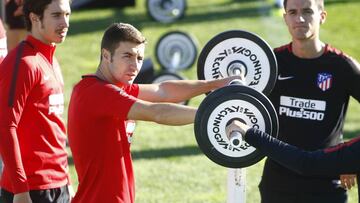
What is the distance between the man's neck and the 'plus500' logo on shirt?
0.31m

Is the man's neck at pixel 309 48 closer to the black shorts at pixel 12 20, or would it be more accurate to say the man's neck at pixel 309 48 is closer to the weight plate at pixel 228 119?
the weight plate at pixel 228 119

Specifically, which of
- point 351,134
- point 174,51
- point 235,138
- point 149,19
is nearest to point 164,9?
point 149,19

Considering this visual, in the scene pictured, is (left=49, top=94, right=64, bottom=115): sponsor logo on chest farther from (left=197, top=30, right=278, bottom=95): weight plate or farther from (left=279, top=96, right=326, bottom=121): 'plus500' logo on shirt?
(left=279, top=96, right=326, bottom=121): 'plus500' logo on shirt

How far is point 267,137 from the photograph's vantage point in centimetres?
519

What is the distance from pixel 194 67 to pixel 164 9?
3150 mm

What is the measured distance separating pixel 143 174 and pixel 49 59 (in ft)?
15.2

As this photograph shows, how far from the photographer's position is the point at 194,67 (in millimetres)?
16359

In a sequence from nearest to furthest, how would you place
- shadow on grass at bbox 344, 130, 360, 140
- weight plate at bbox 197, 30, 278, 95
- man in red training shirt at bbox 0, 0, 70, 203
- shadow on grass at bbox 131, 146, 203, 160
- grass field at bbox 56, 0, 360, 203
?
man in red training shirt at bbox 0, 0, 70, 203 → weight plate at bbox 197, 30, 278, 95 → grass field at bbox 56, 0, 360, 203 → shadow on grass at bbox 131, 146, 203, 160 → shadow on grass at bbox 344, 130, 360, 140

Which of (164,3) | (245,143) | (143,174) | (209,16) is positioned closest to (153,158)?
(143,174)

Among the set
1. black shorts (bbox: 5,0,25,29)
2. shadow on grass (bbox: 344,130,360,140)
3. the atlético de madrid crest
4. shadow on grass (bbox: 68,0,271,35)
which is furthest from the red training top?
shadow on grass (bbox: 68,0,271,35)

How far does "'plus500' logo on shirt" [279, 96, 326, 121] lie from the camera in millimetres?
6316

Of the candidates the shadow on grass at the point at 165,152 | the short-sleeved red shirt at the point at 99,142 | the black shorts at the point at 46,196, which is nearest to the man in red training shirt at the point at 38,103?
the black shorts at the point at 46,196

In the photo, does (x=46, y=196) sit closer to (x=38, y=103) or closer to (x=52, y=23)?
(x=38, y=103)

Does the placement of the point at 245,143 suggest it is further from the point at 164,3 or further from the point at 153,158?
the point at 164,3
